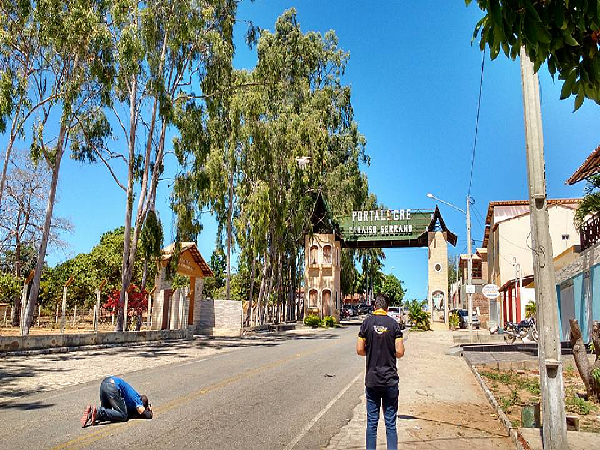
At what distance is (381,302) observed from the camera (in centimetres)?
698

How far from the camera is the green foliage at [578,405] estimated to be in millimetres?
9875

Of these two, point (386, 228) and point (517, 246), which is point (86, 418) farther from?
point (386, 228)

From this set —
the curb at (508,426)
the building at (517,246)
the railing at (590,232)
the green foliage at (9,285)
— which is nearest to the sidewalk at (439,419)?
the curb at (508,426)

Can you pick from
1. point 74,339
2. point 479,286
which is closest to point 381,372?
point 74,339

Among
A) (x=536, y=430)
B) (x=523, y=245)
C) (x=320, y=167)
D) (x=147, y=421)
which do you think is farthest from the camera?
(x=523, y=245)

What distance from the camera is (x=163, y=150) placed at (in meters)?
28.9

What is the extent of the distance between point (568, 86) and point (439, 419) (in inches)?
250

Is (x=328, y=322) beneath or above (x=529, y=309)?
beneath

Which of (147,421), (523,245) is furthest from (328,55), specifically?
(147,421)

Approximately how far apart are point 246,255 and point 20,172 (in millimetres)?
15988

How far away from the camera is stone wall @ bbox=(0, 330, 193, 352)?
64.0 ft

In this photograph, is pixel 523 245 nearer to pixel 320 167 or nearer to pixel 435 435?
pixel 320 167

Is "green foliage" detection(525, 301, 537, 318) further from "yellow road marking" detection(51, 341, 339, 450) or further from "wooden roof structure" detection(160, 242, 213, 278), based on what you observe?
"yellow road marking" detection(51, 341, 339, 450)

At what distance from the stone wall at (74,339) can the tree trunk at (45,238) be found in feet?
3.00
